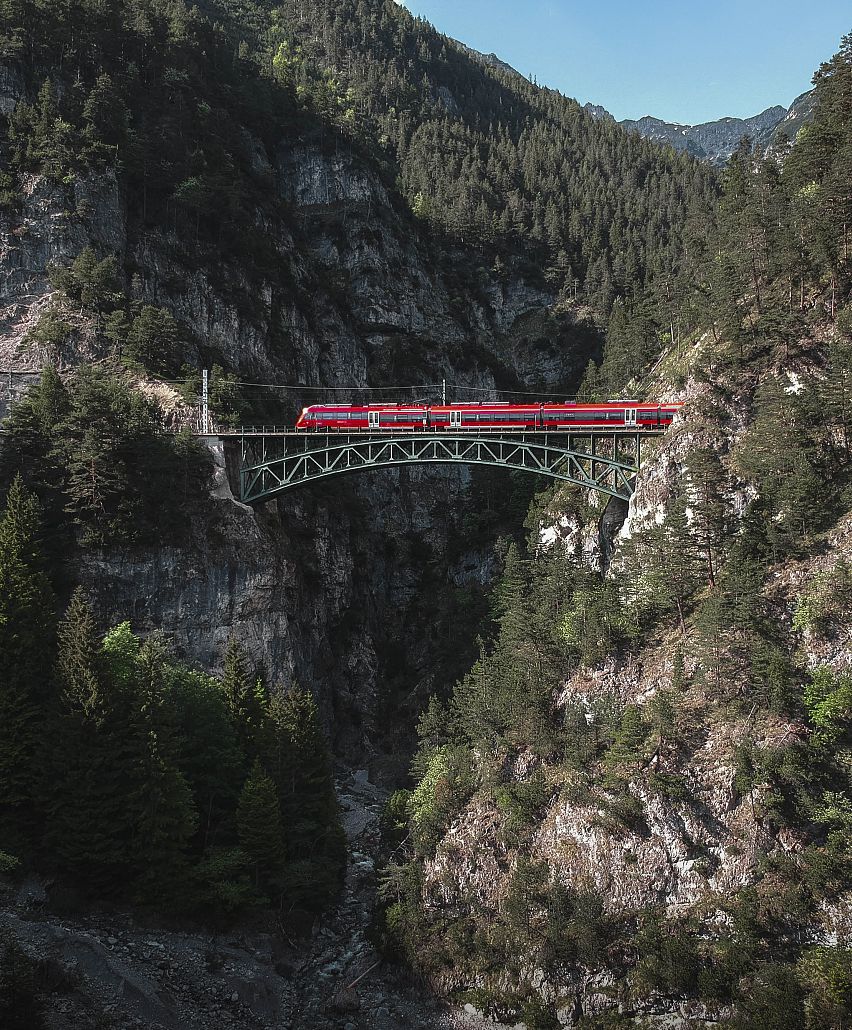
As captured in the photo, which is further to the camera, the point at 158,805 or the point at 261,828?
the point at 261,828

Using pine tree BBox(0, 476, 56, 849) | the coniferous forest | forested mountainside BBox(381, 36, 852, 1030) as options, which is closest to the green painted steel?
Answer: the coniferous forest

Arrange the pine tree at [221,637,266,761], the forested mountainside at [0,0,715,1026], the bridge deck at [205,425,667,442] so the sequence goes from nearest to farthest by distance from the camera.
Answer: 1. the forested mountainside at [0,0,715,1026]
2. the pine tree at [221,637,266,761]
3. the bridge deck at [205,425,667,442]

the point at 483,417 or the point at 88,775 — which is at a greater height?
the point at 483,417

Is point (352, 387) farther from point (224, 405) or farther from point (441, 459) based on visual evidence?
point (441, 459)

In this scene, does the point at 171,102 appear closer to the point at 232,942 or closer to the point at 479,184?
the point at 479,184

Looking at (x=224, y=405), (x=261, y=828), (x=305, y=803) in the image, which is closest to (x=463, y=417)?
(x=224, y=405)

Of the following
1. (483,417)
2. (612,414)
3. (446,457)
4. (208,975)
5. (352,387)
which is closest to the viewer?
(208,975)

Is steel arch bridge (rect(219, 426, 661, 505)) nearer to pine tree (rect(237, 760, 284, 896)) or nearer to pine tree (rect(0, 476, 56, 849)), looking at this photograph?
pine tree (rect(0, 476, 56, 849))

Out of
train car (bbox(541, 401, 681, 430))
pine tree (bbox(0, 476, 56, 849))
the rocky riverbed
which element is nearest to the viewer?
the rocky riverbed
